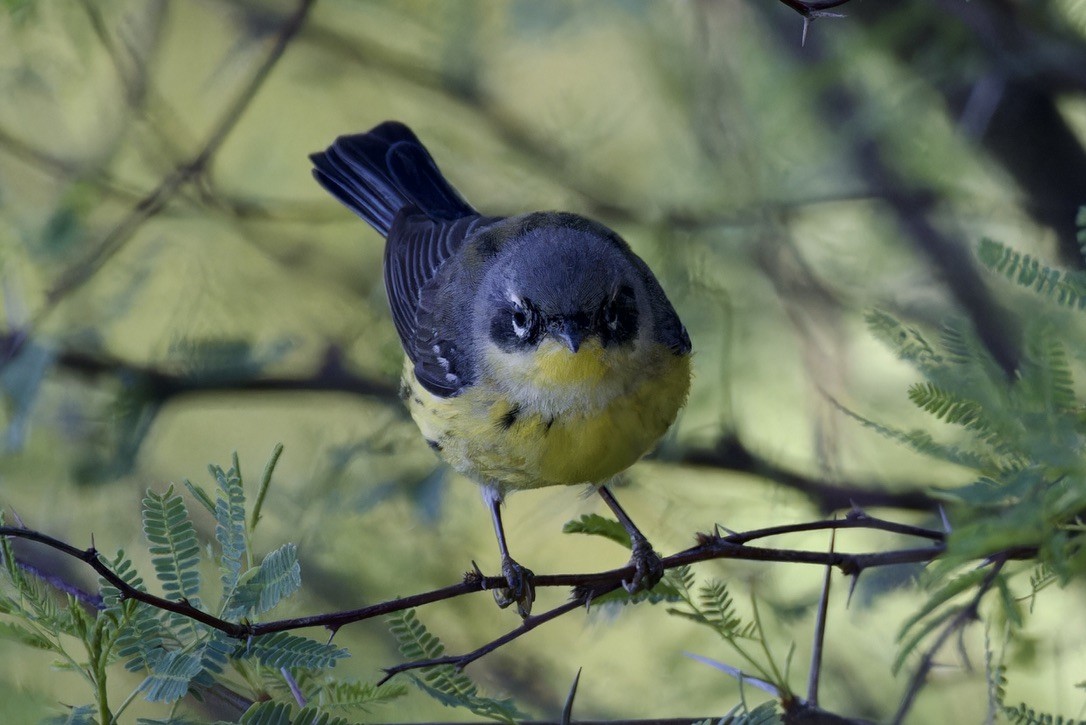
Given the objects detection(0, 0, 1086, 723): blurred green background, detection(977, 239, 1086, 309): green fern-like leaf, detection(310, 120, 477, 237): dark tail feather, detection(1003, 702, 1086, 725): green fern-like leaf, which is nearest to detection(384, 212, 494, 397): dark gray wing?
detection(310, 120, 477, 237): dark tail feather

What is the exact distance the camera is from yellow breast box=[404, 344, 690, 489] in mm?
2984

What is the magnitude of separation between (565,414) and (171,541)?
1362mm

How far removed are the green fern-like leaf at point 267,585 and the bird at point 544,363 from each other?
3.29 feet

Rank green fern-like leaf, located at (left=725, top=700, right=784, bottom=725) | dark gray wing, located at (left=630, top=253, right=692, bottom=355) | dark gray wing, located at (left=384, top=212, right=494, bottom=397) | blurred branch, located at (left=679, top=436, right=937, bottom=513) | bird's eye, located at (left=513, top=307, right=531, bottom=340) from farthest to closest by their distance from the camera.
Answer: blurred branch, located at (left=679, top=436, right=937, bottom=513) < dark gray wing, located at (left=384, top=212, right=494, bottom=397) < dark gray wing, located at (left=630, top=253, right=692, bottom=355) < bird's eye, located at (left=513, top=307, right=531, bottom=340) < green fern-like leaf, located at (left=725, top=700, right=784, bottom=725)

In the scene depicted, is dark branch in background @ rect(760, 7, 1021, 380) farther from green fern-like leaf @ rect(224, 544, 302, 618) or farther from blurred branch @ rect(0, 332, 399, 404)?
green fern-like leaf @ rect(224, 544, 302, 618)

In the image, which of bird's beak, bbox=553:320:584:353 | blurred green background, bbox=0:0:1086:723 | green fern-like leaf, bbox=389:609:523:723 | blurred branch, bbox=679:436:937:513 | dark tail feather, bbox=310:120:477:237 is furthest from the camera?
dark tail feather, bbox=310:120:477:237

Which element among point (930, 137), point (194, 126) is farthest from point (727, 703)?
point (194, 126)

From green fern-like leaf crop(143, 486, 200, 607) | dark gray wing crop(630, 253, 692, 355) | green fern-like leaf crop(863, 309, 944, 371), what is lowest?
green fern-like leaf crop(143, 486, 200, 607)

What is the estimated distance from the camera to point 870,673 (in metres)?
3.90

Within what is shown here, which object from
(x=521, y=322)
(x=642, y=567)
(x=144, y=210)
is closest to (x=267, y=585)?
(x=642, y=567)

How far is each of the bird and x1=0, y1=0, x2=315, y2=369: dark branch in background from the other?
2.98 feet

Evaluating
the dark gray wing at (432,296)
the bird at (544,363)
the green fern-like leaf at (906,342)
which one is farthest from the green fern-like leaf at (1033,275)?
the dark gray wing at (432,296)

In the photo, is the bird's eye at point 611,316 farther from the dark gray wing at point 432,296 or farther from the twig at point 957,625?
the twig at point 957,625

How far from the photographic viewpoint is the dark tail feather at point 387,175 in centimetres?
422
